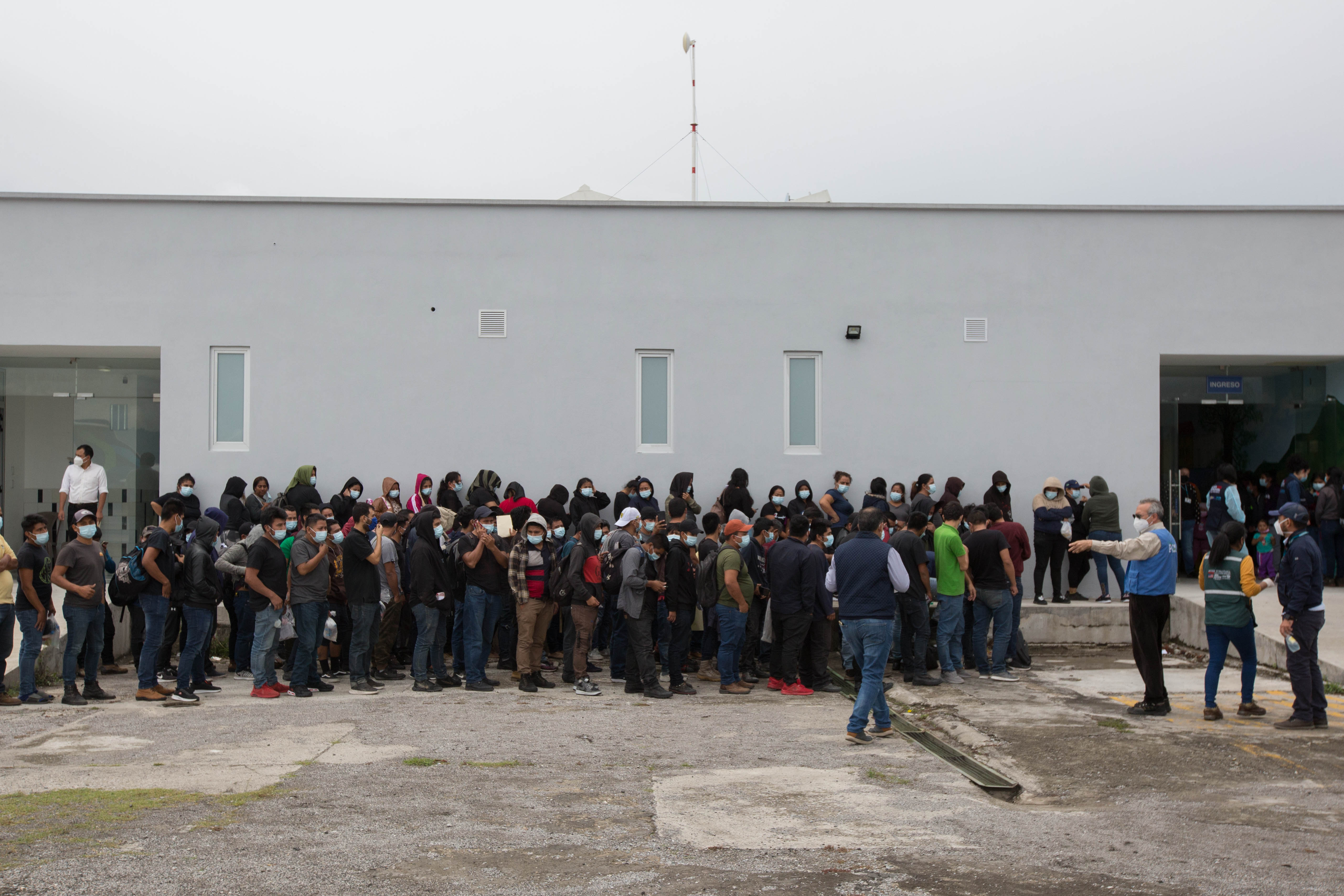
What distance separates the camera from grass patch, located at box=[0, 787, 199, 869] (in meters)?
5.25

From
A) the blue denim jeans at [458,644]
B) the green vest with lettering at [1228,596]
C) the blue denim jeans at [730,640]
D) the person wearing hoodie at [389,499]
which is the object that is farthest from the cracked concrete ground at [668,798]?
the person wearing hoodie at [389,499]

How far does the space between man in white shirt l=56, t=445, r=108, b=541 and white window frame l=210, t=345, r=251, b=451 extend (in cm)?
149

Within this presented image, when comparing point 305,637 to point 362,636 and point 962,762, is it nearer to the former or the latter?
point 362,636

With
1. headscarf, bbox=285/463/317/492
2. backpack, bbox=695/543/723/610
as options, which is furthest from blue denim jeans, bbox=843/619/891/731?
headscarf, bbox=285/463/317/492

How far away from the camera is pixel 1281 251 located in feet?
51.3

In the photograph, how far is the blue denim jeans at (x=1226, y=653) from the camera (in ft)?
28.2

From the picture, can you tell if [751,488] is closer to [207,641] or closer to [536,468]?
[536,468]

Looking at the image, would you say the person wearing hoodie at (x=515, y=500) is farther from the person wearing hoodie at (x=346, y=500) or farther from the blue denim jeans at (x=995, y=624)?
the blue denim jeans at (x=995, y=624)

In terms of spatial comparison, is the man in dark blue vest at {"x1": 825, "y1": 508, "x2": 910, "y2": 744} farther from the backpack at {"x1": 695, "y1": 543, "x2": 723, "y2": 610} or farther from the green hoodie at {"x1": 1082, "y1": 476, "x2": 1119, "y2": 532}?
the green hoodie at {"x1": 1082, "y1": 476, "x2": 1119, "y2": 532}

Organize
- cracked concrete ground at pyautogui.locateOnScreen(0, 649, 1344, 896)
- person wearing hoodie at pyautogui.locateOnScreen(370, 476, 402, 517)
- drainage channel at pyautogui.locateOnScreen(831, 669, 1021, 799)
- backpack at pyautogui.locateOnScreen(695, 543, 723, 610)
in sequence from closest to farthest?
cracked concrete ground at pyautogui.locateOnScreen(0, 649, 1344, 896) < drainage channel at pyautogui.locateOnScreen(831, 669, 1021, 799) < backpack at pyautogui.locateOnScreen(695, 543, 723, 610) < person wearing hoodie at pyautogui.locateOnScreen(370, 476, 402, 517)

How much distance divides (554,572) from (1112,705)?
5446 millimetres

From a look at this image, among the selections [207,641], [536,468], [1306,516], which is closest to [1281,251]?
[1306,516]

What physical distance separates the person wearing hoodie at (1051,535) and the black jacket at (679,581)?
241 inches

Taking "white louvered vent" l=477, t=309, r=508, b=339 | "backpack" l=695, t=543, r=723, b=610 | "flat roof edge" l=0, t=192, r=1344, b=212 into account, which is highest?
"flat roof edge" l=0, t=192, r=1344, b=212
